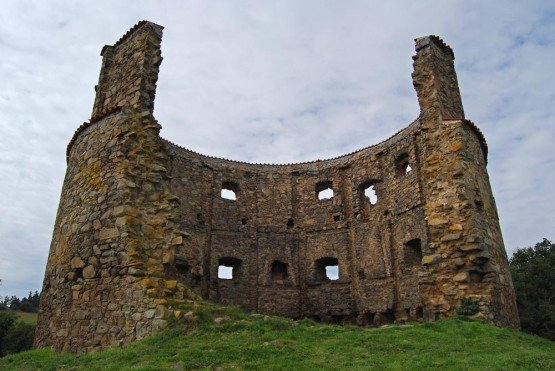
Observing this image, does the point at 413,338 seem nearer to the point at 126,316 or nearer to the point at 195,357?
the point at 195,357

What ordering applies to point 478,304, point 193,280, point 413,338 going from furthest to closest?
1. point 193,280
2. point 478,304
3. point 413,338

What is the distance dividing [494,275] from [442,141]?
3560mm

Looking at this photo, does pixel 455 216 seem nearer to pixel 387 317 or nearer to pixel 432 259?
pixel 432 259

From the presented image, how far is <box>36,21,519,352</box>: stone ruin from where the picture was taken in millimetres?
8086

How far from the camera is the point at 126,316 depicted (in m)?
7.41

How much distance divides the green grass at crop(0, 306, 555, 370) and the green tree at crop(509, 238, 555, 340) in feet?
62.7

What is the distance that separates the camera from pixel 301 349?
623 centimetres

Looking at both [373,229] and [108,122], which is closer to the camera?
[108,122]

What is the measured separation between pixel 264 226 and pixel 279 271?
206 centimetres

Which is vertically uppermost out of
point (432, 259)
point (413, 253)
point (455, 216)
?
point (413, 253)

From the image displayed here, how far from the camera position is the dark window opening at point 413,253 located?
16422 millimetres

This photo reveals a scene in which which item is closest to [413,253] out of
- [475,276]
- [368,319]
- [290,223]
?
[368,319]

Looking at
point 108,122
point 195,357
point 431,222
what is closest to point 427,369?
point 195,357

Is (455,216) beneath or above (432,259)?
above
